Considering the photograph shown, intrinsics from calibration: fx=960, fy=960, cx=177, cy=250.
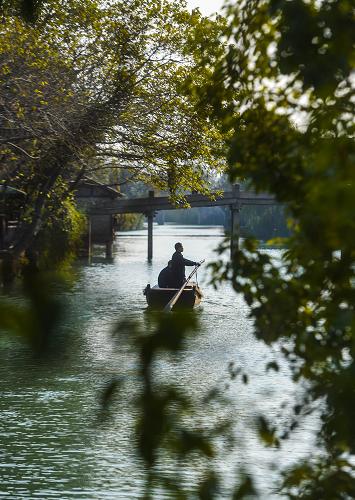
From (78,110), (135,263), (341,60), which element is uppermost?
(78,110)

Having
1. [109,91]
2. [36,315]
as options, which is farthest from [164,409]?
[109,91]

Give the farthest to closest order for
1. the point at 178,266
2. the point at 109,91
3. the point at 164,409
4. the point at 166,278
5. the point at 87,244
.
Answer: the point at 87,244 < the point at 166,278 < the point at 178,266 < the point at 109,91 < the point at 164,409

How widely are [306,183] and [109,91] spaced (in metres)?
21.8

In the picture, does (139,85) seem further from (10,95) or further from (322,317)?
(322,317)

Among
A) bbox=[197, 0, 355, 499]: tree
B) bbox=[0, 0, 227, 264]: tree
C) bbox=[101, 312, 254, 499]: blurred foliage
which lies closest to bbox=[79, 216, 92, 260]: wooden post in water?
bbox=[0, 0, 227, 264]: tree

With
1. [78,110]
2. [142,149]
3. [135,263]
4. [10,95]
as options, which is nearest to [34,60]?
[10,95]

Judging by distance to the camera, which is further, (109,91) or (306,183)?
(109,91)

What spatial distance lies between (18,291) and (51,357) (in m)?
0.15

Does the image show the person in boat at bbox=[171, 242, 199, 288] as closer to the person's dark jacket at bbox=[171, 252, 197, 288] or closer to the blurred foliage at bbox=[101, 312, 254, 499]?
the person's dark jacket at bbox=[171, 252, 197, 288]

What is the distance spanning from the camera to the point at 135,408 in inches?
71.4

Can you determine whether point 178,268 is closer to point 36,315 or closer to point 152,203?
point 36,315

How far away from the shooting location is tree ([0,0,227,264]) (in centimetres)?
2061

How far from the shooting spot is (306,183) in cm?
195

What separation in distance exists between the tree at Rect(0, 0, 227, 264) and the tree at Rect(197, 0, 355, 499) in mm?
16774
